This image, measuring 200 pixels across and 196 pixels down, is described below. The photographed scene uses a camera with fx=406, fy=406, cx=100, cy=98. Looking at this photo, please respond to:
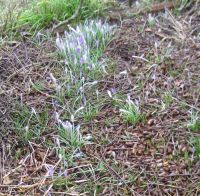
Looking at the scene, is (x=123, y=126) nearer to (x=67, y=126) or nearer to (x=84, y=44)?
(x=67, y=126)

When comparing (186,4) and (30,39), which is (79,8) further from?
(186,4)

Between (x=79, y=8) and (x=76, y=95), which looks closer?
(x=76, y=95)

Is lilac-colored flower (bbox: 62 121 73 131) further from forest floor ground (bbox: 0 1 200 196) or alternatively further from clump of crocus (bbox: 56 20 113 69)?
clump of crocus (bbox: 56 20 113 69)

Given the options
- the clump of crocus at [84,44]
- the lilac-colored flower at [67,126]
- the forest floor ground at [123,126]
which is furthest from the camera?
the clump of crocus at [84,44]

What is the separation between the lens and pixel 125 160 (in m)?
2.22

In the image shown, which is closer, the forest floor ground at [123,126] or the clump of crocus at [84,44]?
the forest floor ground at [123,126]

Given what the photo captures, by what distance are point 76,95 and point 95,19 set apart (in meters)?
1.22

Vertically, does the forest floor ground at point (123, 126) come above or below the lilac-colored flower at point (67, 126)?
below

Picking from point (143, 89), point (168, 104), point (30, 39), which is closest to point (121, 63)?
point (143, 89)

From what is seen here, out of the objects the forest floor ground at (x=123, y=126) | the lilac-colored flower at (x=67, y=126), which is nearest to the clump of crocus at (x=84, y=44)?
the forest floor ground at (x=123, y=126)

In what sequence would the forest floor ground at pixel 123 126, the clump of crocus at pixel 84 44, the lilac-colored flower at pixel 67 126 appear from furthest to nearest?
the clump of crocus at pixel 84 44, the lilac-colored flower at pixel 67 126, the forest floor ground at pixel 123 126

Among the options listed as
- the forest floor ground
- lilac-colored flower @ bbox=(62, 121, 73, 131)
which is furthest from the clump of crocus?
lilac-colored flower @ bbox=(62, 121, 73, 131)

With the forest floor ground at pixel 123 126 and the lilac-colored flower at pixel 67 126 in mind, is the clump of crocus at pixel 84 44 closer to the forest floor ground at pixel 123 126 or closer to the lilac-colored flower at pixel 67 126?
the forest floor ground at pixel 123 126

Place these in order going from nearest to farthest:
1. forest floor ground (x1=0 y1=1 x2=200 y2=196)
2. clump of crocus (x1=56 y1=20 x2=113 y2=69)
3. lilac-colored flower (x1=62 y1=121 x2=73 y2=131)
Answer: forest floor ground (x1=0 y1=1 x2=200 y2=196) < lilac-colored flower (x1=62 y1=121 x2=73 y2=131) < clump of crocus (x1=56 y1=20 x2=113 y2=69)
